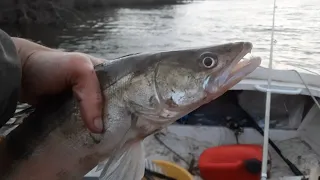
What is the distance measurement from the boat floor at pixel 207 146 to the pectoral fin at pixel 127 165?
108 inches

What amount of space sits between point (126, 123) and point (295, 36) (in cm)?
2046

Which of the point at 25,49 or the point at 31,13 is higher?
the point at 25,49

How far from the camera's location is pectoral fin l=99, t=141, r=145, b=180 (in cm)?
201

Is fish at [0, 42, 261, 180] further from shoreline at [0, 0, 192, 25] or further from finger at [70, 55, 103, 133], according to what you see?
shoreline at [0, 0, 192, 25]

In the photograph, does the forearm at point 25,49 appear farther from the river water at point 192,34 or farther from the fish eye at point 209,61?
the river water at point 192,34

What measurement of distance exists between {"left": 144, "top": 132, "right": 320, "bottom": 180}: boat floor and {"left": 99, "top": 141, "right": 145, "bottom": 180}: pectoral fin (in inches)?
108

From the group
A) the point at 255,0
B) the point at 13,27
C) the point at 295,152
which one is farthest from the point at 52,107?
the point at 255,0

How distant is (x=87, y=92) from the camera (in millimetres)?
1944

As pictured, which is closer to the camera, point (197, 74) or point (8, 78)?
point (8, 78)

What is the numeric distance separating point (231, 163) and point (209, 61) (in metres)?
2.70

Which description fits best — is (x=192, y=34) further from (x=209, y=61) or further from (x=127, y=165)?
(x=127, y=165)

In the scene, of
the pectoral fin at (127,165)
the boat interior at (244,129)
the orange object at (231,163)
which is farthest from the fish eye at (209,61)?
the boat interior at (244,129)

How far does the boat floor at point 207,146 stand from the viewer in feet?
16.1

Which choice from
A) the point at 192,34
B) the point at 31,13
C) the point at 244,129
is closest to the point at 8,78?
the point at 244,129
